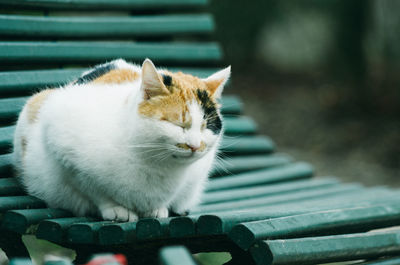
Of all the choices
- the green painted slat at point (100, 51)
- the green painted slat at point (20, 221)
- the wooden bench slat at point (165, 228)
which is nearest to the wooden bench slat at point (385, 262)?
the wooden bench slat at point (165, 228)

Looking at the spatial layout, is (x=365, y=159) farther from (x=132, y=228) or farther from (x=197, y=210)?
(x=132, y=228)

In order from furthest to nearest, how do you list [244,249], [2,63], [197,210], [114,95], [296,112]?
[296,112] → [2,63] → [197,210] → [114,95] → [244,249]

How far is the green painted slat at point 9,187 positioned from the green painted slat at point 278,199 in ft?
2.09

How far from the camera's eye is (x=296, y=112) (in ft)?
23.7

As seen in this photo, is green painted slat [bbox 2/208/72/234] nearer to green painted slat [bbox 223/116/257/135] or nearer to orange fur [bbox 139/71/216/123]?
orange fur [bbox 139/71/216/123]

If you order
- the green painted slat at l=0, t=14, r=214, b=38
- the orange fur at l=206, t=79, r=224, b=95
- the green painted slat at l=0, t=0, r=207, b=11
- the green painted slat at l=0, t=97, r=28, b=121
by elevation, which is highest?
the green painted slat at l=0, t=0, r=207, b=11

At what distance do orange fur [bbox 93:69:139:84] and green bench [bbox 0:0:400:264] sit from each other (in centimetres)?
46

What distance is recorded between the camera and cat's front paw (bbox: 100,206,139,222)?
2.10 metres

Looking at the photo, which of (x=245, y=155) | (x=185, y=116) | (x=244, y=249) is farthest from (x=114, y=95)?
(x=245, y=155)

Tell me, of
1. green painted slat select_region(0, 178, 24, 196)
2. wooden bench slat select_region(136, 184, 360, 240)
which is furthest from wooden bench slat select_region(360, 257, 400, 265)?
green painted slat select_region(0, 178, 24, 196)

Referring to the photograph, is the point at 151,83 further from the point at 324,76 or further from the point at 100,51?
the point at 324,76

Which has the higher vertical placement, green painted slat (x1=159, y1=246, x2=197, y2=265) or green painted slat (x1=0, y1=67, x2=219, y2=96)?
green painted slat (x1=0, y1=67, x2=219, y2=96)

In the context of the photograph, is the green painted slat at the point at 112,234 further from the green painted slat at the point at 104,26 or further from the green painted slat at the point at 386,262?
the green painted slat at the point at 104,26

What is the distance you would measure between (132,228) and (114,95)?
0.51 metres
